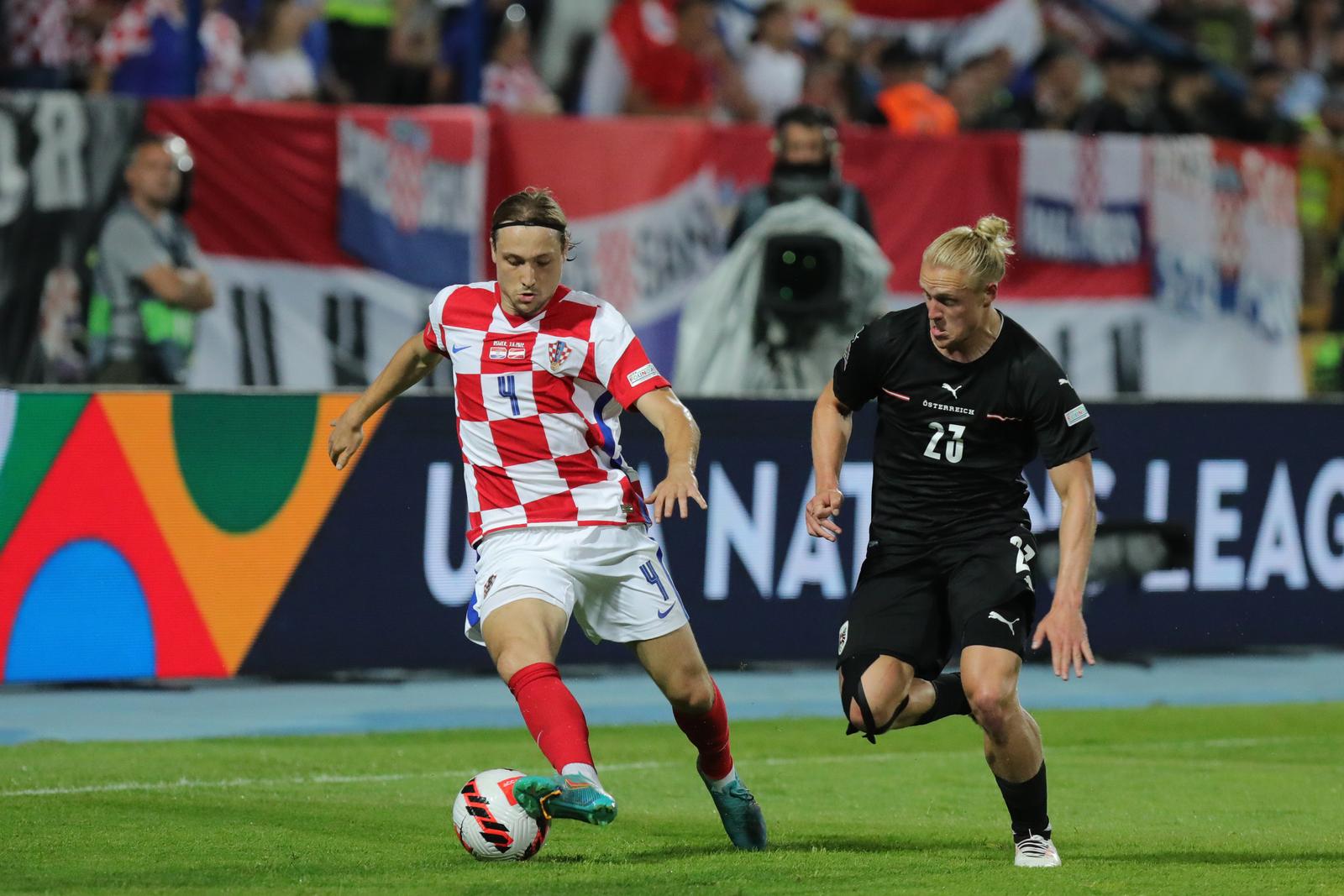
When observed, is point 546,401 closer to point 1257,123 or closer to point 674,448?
point 674,448

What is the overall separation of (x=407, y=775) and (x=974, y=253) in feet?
11.9

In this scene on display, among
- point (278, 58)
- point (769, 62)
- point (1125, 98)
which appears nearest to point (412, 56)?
point (278, 58)

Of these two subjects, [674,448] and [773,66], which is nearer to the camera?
[674,448]

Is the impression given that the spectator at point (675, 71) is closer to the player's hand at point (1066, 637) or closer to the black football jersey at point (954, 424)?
the black football jersey at point (954, 424)

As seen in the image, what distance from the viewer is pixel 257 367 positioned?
1422cm

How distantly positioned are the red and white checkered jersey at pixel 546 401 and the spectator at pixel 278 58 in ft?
29.5

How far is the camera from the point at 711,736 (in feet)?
21.7

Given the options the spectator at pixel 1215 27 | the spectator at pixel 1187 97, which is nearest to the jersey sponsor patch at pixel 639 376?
the spectator at pixel 1187 97

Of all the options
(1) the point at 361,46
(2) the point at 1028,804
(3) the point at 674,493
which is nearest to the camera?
(3) the point at 674,493

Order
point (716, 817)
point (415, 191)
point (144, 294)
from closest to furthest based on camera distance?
point (716, 817) < point (144, 294) < point (415, 191)

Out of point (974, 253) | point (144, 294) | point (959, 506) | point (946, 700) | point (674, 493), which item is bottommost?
point (946, 700)

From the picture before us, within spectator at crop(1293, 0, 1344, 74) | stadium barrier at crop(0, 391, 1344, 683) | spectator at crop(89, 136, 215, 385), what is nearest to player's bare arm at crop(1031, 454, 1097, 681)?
stadium barrier at crop(0, 391, 1344, 683)

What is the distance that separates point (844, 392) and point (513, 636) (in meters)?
1.32

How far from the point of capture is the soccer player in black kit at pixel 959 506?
628 cm
